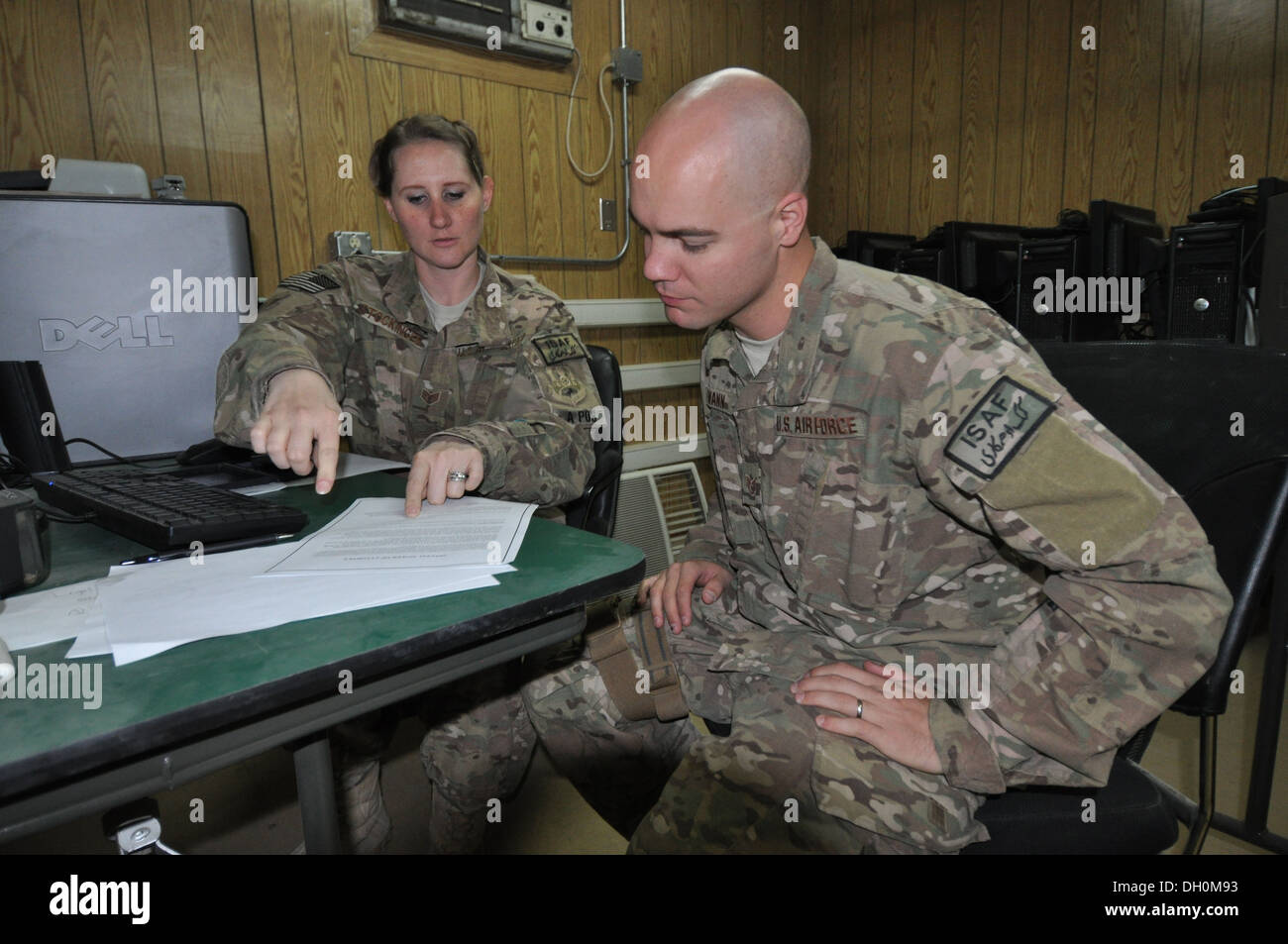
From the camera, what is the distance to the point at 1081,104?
313cm

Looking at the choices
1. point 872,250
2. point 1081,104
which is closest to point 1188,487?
point 872,250

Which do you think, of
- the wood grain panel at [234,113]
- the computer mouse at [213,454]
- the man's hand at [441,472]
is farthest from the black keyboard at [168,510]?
Answer: the wood grain panel at [234,113]

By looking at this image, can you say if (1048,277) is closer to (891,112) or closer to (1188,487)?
(891,112)

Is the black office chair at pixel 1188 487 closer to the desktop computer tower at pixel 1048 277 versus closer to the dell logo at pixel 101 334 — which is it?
the dell logo at pixel 101 334

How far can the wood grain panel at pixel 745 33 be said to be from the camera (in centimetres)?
336

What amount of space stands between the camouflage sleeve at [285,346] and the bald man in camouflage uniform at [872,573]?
0.56m

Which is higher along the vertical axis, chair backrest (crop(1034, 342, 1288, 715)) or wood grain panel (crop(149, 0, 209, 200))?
wood grain panel (crop(149, 0, 209, 200))

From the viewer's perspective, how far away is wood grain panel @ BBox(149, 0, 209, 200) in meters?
1.91

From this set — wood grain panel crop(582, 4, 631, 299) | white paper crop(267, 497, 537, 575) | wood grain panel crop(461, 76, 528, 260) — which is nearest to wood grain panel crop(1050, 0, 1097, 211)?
wood grain panel crop(582, 4, 631, 299)

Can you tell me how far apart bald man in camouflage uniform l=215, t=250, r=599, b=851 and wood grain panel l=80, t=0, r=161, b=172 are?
716mm

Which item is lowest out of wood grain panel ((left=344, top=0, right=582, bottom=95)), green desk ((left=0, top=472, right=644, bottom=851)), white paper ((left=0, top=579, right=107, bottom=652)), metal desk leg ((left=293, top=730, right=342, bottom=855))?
metal desk leg ((left=293, top=730, right=342, bottom=855))

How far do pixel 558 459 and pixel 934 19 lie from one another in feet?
10.9

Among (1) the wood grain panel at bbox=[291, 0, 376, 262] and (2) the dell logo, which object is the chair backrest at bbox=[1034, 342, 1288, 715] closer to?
(2) the dell logo
